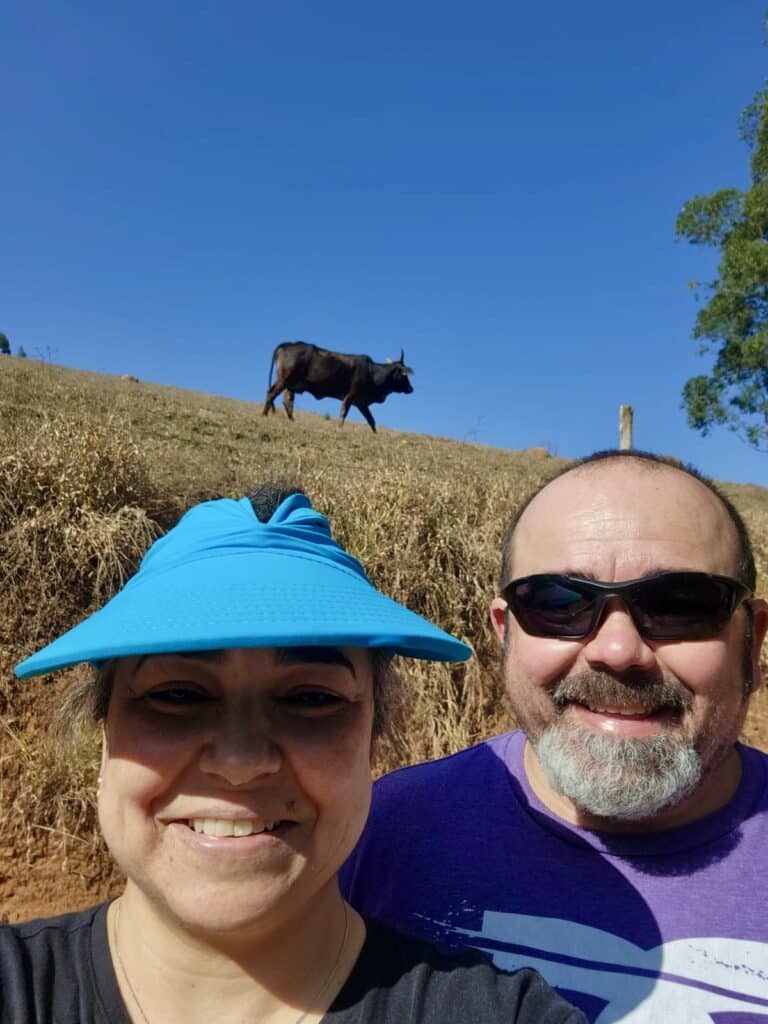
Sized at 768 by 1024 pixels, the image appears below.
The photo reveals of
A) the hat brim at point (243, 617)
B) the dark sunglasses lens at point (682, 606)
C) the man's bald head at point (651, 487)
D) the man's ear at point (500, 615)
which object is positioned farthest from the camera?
the man's ear at point (500, 615)

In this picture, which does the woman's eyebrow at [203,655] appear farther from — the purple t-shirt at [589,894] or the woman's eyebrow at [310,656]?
the purple t-shirt at [589,894]

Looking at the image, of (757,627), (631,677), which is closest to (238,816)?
(631,677)

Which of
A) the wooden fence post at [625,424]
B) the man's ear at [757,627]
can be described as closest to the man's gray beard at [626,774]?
the man's ear at [757,627]

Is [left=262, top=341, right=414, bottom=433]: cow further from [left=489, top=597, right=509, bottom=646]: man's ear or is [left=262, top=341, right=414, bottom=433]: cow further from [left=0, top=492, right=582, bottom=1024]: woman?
[left=0, top=492, right=582, bottom=1024]: woman

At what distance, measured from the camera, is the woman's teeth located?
1.05m

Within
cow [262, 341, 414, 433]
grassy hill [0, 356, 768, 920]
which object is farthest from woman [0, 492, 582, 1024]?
cow [262, 341, 414, 433]

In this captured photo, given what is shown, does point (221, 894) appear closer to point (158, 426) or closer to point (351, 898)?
point (351, 898)

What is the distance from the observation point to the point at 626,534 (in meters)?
1.85

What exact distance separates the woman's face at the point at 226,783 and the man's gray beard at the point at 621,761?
83 centimetres

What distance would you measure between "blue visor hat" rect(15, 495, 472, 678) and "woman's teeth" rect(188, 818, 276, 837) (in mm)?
300

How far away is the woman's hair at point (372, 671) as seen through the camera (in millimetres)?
1230

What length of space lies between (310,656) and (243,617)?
0.17 metres

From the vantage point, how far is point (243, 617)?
0.97 meters

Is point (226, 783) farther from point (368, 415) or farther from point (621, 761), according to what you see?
point (368, 415)
